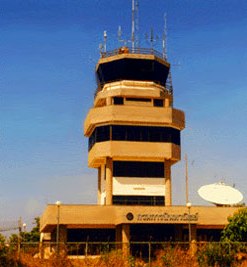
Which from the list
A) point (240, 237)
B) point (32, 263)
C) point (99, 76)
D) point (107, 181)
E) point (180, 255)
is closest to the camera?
point (32, 263)

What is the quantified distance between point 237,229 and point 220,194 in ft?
42.9

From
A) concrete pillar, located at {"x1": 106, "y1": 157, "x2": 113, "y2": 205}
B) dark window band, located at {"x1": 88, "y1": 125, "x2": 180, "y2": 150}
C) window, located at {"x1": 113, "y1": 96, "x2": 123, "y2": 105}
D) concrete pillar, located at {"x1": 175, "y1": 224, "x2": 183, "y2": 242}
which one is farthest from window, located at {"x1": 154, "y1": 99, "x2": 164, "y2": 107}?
concrete pillar, located at {"x1": 175, "y1": 224, "x2": 183, "y2": 242}

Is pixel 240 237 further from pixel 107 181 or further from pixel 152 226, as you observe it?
pixel 107 181

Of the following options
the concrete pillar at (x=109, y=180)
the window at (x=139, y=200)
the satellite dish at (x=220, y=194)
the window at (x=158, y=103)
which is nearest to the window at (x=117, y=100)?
the window at (x=158, y=103)

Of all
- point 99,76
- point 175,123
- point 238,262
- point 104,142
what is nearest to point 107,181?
point 104,142

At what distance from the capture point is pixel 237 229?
172 ft

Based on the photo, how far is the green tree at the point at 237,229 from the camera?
5134 centimetres

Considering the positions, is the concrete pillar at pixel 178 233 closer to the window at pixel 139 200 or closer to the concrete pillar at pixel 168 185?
the concrete pillar at pixel 168 185

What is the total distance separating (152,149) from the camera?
64125 mm

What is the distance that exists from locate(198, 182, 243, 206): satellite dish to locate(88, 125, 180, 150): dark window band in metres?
7.15

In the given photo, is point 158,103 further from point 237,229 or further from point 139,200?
point 237,229

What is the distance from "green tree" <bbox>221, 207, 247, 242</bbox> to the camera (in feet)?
168

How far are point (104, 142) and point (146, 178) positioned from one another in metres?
6.91

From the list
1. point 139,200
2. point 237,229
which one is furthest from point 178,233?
point 237,229
